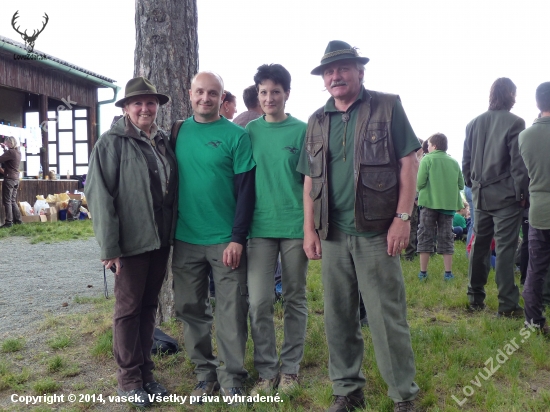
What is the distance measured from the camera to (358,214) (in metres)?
2.96

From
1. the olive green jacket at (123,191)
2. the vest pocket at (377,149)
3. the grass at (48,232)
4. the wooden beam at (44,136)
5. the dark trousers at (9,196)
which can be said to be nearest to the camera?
the vest pocket at (377,149)

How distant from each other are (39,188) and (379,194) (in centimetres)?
1606

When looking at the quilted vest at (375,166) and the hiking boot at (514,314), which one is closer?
the quilted vest at (375,166)

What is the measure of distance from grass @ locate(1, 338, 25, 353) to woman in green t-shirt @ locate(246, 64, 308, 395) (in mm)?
2208

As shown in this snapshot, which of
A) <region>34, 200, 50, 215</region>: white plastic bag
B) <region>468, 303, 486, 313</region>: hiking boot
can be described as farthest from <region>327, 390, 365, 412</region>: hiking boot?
<region>34, 200, 50, 215</region>: white plastic bag

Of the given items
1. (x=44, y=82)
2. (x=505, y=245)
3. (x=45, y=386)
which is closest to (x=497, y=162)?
(x=505, y=245)

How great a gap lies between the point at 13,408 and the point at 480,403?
2.95 metres

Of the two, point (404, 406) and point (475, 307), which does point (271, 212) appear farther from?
point (475, 307)

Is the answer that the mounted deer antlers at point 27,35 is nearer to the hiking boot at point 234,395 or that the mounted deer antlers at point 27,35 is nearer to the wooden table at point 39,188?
the wooden table at point 39,188

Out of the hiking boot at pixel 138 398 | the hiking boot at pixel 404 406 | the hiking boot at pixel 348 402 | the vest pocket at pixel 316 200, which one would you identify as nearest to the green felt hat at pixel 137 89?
the vest pocket at pixel 316 200

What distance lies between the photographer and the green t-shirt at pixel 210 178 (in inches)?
134

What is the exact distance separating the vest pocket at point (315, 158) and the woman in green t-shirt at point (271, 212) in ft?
A: 0.87

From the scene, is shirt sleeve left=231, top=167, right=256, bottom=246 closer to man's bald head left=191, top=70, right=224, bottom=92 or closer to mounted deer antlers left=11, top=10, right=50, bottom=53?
man's bald head left=191, top=70, right=224, bottom=92

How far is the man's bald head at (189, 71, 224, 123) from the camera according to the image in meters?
3.38
